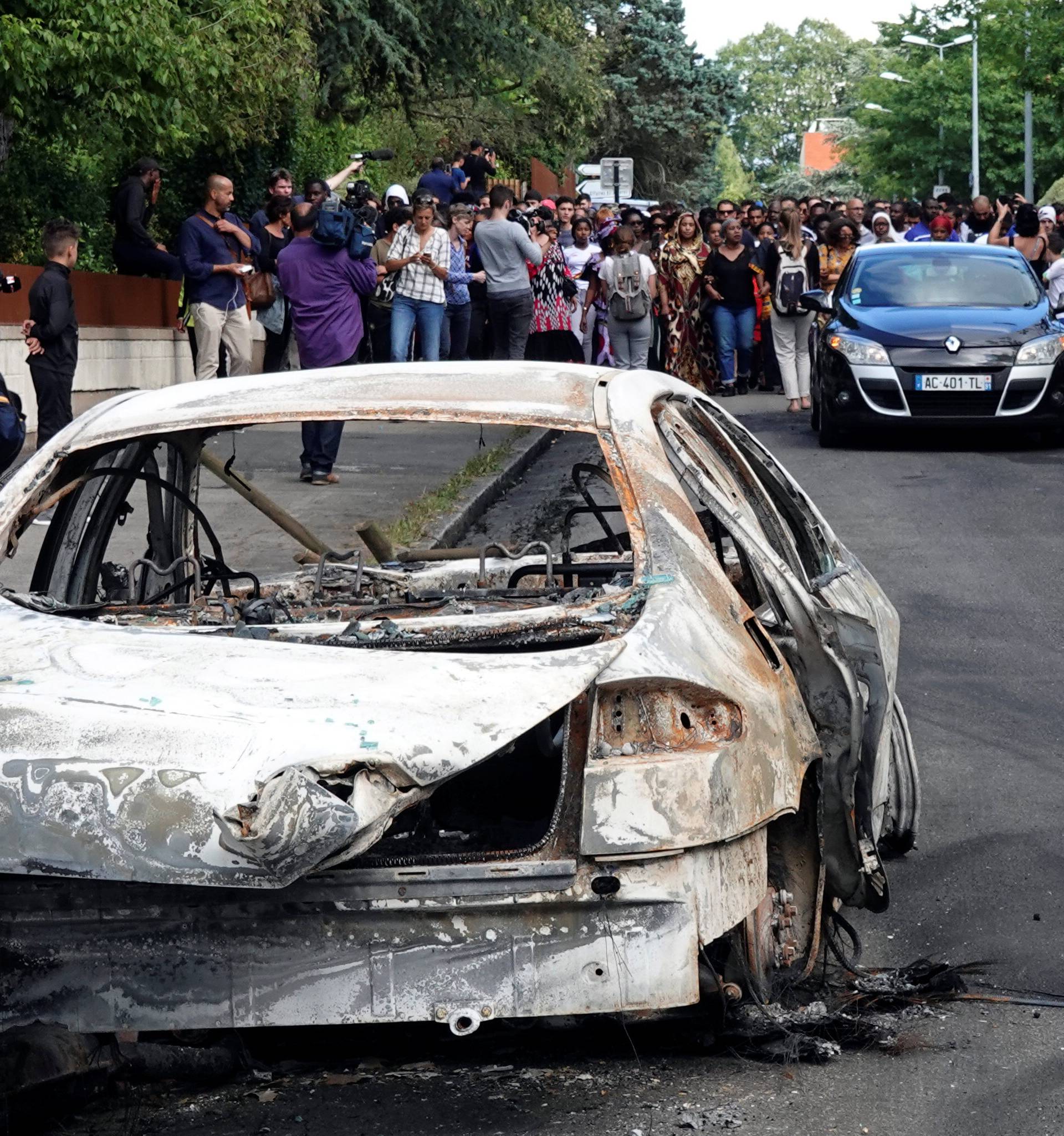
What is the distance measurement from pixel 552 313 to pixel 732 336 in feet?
7.41

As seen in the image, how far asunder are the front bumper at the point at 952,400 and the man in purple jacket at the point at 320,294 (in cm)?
466

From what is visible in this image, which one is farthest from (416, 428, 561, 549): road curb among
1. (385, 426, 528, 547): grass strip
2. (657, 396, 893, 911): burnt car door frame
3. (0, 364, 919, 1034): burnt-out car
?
(0, 364, 919, 1034): burnt-out car

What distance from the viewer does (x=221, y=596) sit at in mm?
5703

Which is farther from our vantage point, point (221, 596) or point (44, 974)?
point (221, 596)

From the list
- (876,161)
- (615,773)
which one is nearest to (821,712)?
(615,773)

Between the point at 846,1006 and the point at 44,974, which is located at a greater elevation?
the point at 44,974

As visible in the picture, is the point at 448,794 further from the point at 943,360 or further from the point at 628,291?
the point at 628,291

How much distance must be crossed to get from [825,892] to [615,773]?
99 centimetres

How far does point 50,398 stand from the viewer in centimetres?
1239

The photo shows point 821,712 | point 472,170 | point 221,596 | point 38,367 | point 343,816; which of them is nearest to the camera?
point 343,816

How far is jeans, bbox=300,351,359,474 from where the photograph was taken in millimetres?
13055

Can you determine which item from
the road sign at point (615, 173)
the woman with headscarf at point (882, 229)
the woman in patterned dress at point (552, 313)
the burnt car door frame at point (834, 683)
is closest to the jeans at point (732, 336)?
the woman in patterned dress at point (552, 313)

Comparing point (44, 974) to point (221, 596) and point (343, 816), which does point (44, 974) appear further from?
point (221, 596)

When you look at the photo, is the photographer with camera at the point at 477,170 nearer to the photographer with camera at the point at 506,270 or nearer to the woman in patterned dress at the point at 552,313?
the woman in patterned dress at the point at 552,313
